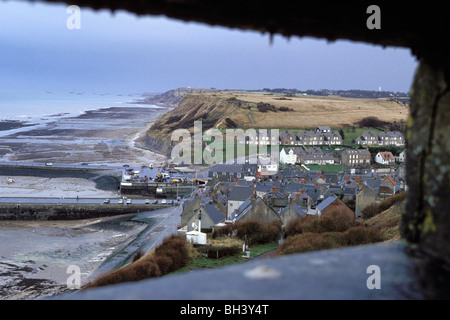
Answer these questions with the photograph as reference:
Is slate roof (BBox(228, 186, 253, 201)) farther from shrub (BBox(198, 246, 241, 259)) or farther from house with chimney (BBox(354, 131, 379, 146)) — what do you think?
house with chimney (BBox(354, 131, 379, 146))

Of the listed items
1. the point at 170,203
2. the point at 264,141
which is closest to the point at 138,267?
the point at 170,203

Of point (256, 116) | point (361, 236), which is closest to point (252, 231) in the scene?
point (361, 236)

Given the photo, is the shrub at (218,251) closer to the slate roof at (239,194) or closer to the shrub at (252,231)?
the shrub at (252,231)

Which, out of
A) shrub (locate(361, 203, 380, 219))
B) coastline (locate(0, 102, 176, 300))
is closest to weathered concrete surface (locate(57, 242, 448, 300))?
coastline (locate(0, 102, 176, 300))

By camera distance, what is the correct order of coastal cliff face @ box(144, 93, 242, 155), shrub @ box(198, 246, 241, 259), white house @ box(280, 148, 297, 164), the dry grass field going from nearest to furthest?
shrub @ box(198, 246, 241, 259) < white house @ box(280, 148, 297, 164) < coastal cliff face @ box(144, 93, 242, 155) < the dry grass field

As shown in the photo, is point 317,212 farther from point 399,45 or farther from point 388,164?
point 388,164

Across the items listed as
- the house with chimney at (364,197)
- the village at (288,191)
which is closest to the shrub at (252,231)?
the village at (288,191)

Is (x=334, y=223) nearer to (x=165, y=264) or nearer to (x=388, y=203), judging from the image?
(x=388, y=203)
